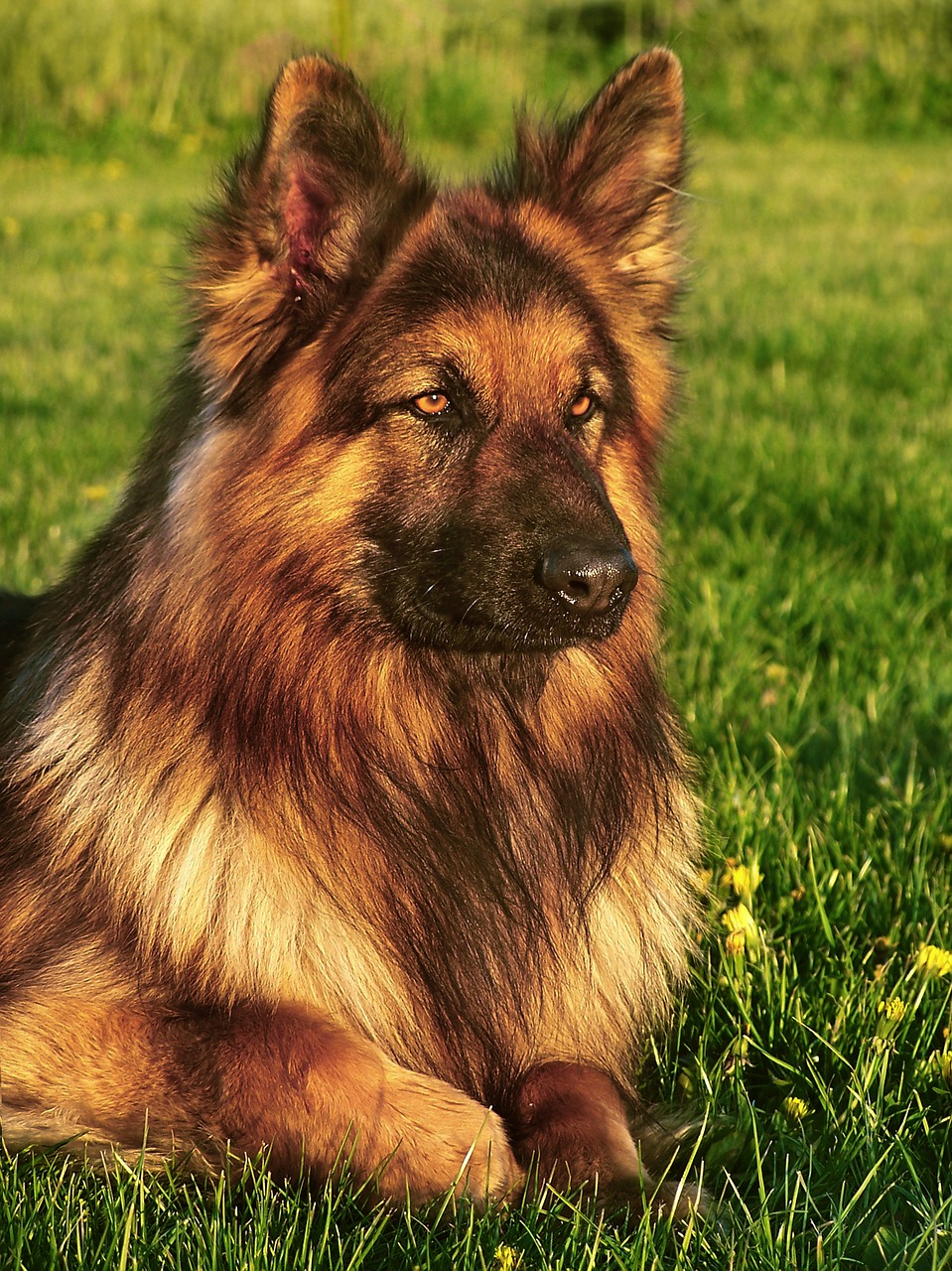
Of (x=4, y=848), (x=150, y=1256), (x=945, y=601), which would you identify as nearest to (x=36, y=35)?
(x=945, y=601)

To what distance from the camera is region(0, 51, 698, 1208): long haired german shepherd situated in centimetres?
270

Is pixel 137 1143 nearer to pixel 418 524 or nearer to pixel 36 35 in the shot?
pixel 418 524

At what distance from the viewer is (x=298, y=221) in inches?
112

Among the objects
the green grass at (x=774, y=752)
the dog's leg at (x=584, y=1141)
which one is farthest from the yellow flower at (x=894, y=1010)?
the dog's leg at (x=584, y=1141)

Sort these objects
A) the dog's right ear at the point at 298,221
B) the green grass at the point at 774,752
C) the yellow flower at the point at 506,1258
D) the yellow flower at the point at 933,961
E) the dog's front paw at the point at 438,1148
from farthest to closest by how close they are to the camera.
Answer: the yellow flower at the point at 933,961 → the dog's right ear at the point at 298,221 → the dog's front paw at the point at 438,1148 → the green grass at the point at 774,752 → the yellow flower at the point at 506,1258

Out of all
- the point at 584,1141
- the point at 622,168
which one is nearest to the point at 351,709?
the point at 584,1141

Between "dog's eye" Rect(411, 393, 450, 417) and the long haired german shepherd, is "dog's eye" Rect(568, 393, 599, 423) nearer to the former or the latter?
the long haired german shepherd

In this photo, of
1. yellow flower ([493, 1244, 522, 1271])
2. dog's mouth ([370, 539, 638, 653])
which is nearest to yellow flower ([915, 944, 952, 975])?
dog's mouth ([370, 539, 638, 653])

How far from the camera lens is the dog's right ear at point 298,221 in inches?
106

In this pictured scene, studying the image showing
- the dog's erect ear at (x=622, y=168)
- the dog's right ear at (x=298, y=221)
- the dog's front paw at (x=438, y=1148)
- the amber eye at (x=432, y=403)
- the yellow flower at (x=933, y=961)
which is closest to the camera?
the dog's front paw at (x=438, y=1148)

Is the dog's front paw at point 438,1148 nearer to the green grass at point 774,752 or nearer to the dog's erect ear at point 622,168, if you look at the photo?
the green grass at point 774,752

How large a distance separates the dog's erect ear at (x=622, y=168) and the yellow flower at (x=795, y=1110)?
1858 mm

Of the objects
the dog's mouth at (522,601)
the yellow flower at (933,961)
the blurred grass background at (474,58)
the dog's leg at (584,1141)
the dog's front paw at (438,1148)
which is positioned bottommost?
the dog's leg at (584,1141)

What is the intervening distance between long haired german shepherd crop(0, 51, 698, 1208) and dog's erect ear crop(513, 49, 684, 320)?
6 cm
